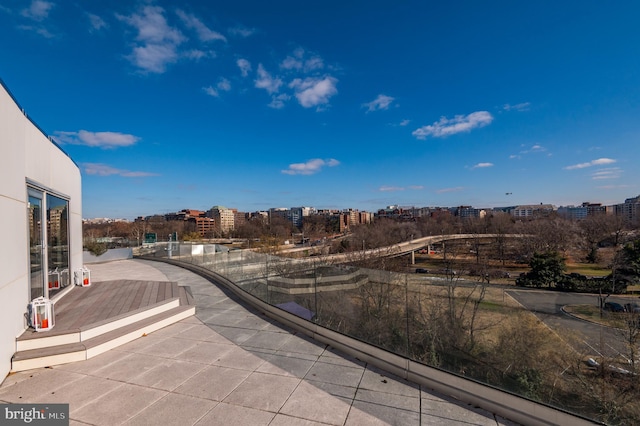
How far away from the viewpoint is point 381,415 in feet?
9.78

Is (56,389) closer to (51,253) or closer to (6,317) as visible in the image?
(6,317)

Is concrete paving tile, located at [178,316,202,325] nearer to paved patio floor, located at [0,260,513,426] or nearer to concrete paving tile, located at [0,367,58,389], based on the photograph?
paved patio floor, located at [0,260,513,426]

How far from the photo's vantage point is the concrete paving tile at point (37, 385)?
132 inches

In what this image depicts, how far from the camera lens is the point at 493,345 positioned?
3229 millimetres

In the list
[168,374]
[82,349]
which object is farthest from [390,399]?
[82,349]

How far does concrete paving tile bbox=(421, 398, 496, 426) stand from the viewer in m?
2.89

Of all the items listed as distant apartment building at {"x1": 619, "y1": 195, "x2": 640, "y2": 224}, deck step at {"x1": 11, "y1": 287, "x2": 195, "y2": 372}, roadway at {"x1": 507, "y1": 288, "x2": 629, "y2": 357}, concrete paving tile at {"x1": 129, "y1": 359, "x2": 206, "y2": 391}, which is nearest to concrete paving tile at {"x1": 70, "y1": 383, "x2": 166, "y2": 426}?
concrete paving tile at {"x1": 129, "y1": 359, "x2": 206, "y2": 391}

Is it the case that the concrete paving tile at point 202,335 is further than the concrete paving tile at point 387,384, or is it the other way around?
the concrete paving tile at point 202,335

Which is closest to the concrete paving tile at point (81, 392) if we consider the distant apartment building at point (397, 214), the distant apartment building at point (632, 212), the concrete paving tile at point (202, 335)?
the concrete paving tile at point (202, 335)

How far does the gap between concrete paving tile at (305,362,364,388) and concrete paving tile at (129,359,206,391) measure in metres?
1.59

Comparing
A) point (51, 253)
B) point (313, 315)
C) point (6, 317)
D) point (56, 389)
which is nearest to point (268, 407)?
point (313, 315)

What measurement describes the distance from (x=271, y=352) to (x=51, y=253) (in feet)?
19.7

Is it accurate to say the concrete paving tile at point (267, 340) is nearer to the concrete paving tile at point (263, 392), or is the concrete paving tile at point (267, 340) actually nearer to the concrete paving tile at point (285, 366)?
the concrete paving tile at point (285, 366)

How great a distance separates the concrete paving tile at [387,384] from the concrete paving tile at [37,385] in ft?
12.2
